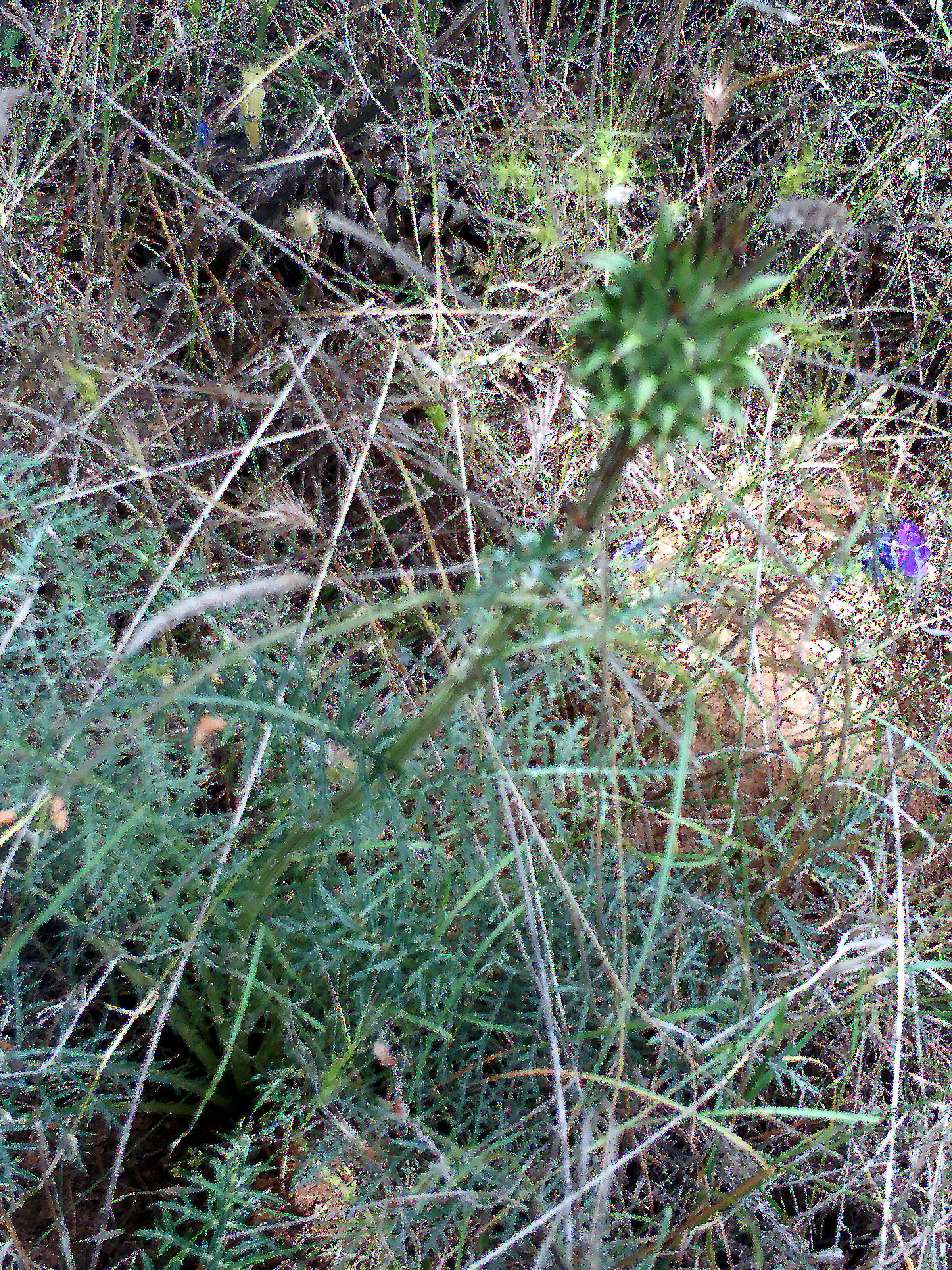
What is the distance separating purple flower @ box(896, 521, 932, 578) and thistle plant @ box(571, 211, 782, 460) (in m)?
1.55

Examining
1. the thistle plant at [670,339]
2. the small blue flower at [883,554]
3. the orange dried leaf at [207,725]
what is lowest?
the small blue flower at [883,554]

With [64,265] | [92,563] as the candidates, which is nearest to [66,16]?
[64,265]

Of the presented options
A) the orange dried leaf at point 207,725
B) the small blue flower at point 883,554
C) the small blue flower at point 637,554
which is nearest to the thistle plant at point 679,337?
the orange dried leaf at point 207,725

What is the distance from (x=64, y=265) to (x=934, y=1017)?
2139mm

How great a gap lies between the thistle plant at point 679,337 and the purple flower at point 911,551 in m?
1.55

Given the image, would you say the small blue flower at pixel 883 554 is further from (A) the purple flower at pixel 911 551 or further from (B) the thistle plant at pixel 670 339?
(B) the thistle plant at pixel 670 339

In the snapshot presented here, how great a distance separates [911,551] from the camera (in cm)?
213

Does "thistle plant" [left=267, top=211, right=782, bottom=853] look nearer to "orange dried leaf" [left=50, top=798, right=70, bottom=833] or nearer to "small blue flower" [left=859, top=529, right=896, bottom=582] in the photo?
"orange dried leaf" [left=50, top=798, right=70, bottom=833]

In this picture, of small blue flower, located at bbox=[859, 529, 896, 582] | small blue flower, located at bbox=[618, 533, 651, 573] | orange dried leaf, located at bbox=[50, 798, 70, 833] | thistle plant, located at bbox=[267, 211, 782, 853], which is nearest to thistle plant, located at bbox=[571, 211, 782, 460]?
thistle plant, located at bbox=[267, 211, 782, 853]

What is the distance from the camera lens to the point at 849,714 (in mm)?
1401

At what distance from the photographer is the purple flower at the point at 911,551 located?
2084mm

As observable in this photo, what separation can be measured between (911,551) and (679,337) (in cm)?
171

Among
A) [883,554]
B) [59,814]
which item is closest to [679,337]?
[59,814]

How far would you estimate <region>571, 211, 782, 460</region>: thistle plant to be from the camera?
62 centimetres
